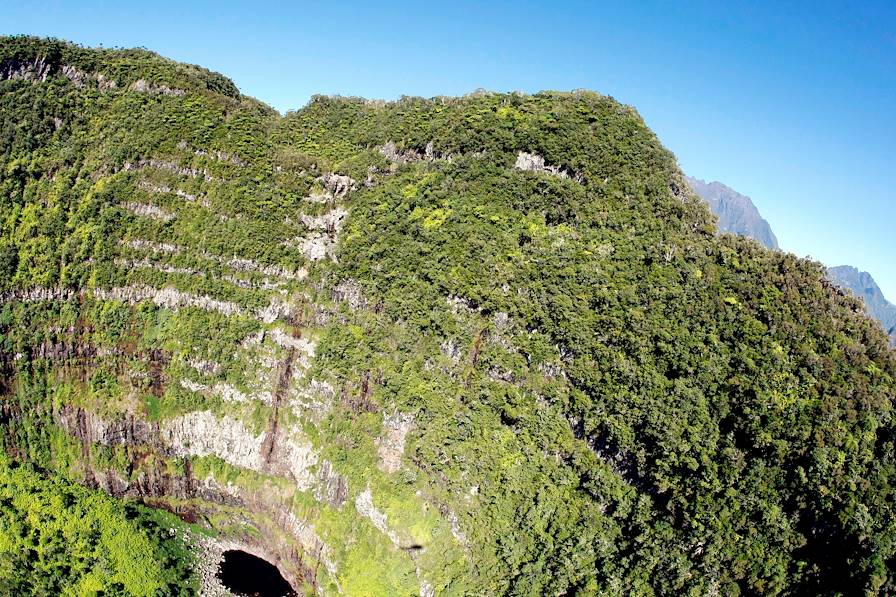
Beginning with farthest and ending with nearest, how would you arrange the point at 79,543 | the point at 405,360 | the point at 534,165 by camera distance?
the point at 534,165 → the point at 405,360 → the point at 79,543

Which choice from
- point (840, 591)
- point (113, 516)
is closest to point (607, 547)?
point (840, 591)

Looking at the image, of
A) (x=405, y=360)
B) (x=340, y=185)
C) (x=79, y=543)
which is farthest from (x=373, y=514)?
(x=340, y=185)

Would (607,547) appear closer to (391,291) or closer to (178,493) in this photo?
(391,291)

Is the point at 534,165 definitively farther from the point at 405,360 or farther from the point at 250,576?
the point at 250,576

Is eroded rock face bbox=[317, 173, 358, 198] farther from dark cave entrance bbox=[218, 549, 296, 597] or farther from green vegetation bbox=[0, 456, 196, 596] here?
dark cave entrance bbox=[218, 549, 296, 597]

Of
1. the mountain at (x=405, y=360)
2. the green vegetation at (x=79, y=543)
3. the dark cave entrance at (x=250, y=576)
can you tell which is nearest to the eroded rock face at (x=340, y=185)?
the mountain at (x=405, y=360)

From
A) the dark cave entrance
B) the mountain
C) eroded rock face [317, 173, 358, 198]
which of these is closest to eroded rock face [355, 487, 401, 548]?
the mountain
